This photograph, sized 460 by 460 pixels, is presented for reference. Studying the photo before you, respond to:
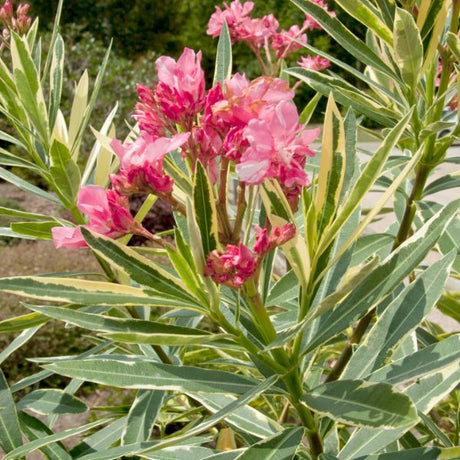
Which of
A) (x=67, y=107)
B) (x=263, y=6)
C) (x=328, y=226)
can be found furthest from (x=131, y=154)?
(x=263, y=6)

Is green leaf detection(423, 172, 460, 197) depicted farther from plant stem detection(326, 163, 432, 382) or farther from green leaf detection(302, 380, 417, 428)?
green leaf detection(302, 380, 417, 428)

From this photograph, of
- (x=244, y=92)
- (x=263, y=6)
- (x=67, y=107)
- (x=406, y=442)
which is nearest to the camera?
(x=244, y=92)

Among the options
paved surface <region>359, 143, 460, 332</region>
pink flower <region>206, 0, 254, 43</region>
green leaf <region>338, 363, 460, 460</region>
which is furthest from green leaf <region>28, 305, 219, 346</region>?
pink flower <region>206, 0, 254, 43</region>

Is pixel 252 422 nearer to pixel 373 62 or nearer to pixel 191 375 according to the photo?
pixel 191 375

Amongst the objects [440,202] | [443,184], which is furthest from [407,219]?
[440,202]

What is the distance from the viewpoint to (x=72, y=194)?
1.01 m

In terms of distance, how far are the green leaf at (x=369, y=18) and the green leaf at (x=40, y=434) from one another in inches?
32.1

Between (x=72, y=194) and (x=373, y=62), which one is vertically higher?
(x=373, y=62)

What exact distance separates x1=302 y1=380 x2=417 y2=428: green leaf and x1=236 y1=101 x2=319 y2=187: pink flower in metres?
0.21

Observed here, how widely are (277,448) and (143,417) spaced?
274 millimetres

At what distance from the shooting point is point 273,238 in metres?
0.59

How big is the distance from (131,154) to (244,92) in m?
0.13

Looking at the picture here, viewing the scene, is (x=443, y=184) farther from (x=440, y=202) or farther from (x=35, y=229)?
(x=440, y=202)

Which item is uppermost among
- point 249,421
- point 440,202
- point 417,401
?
point 417,401
